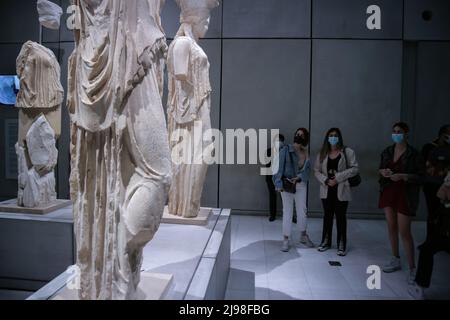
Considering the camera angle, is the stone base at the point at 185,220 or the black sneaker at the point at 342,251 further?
the black sneaker at the point at 342,251

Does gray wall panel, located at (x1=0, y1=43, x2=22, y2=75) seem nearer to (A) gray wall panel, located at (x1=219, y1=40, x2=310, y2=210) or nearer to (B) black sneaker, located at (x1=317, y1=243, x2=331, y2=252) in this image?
(A) gray wall panel, located at (x1=219, y1=40, x2=310, y2=210)

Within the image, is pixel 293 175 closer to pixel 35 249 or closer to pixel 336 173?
pixel 336 173

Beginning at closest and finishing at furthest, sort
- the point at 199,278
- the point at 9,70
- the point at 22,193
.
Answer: the point at 199,278
the point at 22,193
the point at 9,70

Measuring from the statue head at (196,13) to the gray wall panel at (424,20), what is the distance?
3.50m

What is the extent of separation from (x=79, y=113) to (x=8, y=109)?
441 cm

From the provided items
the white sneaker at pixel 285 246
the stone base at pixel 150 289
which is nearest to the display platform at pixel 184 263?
the stone base at pixel 150 289

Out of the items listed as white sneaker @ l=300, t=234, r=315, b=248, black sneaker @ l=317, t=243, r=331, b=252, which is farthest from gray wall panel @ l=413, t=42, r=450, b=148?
white sneaker @ l=300, t=234, r=315, b=248

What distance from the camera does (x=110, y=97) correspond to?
1.87 meters

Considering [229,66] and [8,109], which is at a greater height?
[229,66]

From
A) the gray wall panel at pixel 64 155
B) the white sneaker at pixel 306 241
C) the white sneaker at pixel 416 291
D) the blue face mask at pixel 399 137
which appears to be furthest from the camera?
the gray wall panel at pixel 64 155

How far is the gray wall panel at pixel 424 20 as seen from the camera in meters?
5.76

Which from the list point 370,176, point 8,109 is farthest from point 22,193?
point 370,176

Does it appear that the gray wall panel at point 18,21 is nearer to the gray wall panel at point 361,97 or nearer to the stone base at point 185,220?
the stone base at point 185,220

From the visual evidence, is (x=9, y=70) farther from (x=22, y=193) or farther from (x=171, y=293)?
(x=171, y=293)
